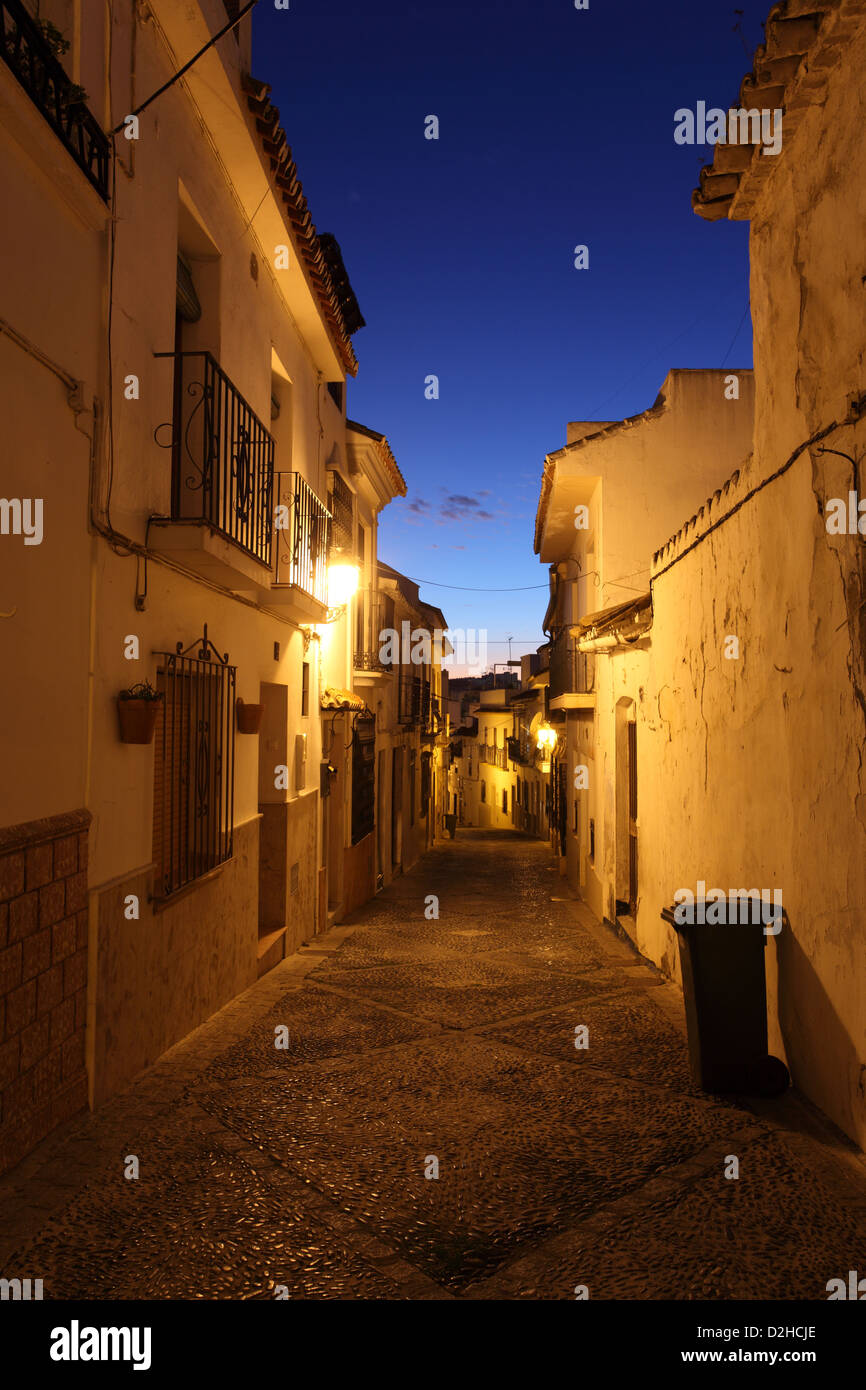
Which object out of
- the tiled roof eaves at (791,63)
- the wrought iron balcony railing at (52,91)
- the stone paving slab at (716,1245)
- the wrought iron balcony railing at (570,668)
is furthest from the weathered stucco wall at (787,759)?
the wrought iron balcony railing at (570,668)

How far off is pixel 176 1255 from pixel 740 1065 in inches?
123

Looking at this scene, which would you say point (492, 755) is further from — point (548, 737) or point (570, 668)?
point (570, 668)

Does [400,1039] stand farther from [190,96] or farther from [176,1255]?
[190,96]

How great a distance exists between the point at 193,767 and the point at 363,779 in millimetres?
7856

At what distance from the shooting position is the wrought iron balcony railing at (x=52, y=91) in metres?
3.60

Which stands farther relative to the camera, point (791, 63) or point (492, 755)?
point (492, 755)

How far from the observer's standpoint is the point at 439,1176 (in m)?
3.99

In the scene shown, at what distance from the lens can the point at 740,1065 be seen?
493 centimetres

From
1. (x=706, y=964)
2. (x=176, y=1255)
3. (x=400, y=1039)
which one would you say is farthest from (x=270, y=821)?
(x=176, y=1255)

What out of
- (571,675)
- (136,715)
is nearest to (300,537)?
(136,715)

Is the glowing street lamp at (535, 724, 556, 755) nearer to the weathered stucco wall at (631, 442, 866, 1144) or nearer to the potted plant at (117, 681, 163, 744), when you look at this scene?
the weathered stucco wall at (631, 442, 866, 1144)

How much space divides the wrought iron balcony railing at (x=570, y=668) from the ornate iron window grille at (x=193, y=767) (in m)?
7.18

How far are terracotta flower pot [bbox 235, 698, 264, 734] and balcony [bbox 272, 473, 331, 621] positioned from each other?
1138 millimetres

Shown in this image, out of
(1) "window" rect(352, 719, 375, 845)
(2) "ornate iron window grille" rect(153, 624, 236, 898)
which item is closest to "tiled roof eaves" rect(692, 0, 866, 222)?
(2) "ornate iron window grille" rect(153, 624, 236, 898)
